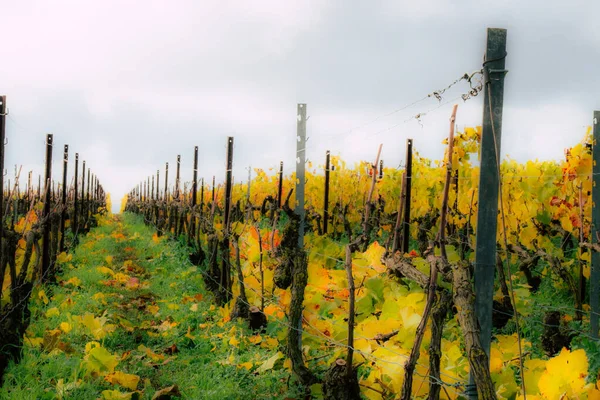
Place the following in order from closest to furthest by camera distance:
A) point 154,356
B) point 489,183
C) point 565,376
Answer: point 565,376, point 489,183, point 154,356

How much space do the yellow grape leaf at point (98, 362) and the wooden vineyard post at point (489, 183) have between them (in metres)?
3.41

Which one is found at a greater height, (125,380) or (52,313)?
(52,313)

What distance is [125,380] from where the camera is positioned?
464cm

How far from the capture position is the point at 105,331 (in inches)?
238

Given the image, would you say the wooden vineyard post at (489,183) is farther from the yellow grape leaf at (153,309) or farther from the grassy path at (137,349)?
the yellow grape leaf at (153,309)

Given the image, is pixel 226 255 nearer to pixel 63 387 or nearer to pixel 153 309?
pixel 153 309

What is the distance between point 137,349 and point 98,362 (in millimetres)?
1105

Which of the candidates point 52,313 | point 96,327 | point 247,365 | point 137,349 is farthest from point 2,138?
point 247,365

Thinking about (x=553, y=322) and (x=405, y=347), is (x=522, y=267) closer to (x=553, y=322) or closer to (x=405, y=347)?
(x=553, y=322)

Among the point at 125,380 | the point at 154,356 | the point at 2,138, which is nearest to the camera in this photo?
the point at 125,380

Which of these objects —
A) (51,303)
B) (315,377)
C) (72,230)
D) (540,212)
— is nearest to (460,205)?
(540,212)

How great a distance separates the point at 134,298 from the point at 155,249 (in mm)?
5967

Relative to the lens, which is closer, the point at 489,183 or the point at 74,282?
the point at 489,183

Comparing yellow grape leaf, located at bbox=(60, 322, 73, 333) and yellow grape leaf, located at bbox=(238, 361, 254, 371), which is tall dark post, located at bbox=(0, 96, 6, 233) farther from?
yellow grape leaf, located at bbox=(238, 361, 254, 371)
